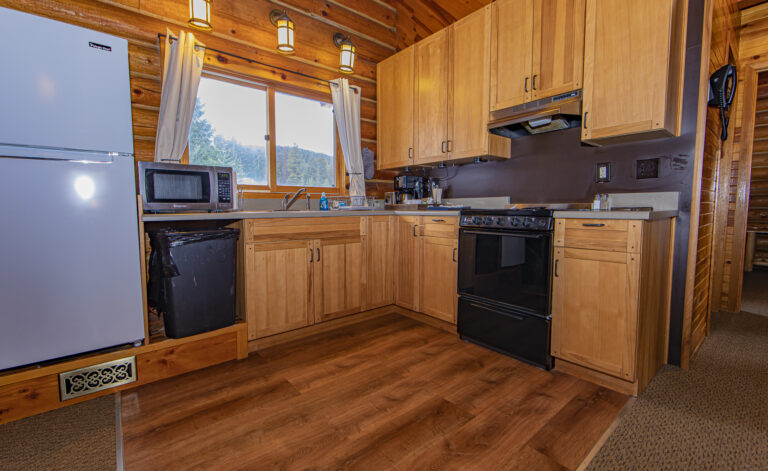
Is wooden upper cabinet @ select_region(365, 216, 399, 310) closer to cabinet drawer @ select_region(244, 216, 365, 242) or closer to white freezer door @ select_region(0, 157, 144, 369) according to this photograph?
cabinet drawer @ select_region(244, 216, 365, 242)

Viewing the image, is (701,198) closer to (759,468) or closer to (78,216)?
(759,468)

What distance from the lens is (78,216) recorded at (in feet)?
5.89

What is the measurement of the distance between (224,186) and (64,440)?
1.52 meters

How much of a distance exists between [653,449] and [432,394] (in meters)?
0.98

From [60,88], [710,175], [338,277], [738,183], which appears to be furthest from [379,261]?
[738,183]

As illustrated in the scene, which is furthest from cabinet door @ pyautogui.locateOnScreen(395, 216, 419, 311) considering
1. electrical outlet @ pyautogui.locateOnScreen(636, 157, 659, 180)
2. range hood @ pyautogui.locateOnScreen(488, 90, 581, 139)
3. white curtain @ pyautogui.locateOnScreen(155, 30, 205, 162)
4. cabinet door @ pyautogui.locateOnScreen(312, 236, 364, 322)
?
white curtain @ pyautogui.locateOnScreen(155, 30, 205, 162)

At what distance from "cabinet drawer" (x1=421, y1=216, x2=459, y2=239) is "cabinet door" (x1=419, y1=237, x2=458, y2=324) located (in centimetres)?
4

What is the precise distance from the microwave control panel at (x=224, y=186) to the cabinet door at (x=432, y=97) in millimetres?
1826

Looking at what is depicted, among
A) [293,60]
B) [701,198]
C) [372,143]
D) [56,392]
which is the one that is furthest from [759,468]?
[293,60]

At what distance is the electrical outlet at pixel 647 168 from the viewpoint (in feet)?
7.45

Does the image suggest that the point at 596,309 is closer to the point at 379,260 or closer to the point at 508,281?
the point at 508,281

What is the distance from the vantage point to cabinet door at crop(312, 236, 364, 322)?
279 cm

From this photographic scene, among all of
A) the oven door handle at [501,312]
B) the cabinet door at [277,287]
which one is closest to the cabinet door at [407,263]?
the oven door handle at [501,312]

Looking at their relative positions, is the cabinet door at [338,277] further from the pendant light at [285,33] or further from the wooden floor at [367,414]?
the pendant light at [285,33]
